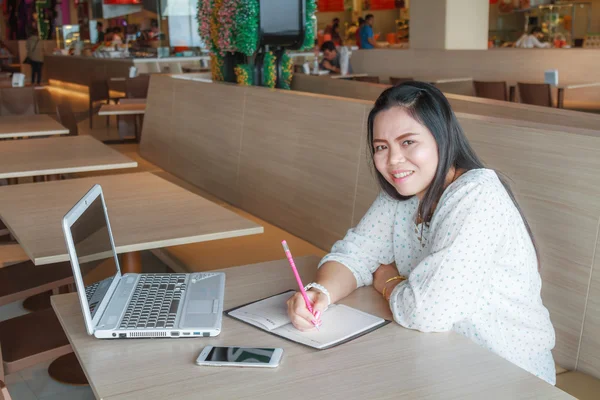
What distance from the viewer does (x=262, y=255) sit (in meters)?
3.29

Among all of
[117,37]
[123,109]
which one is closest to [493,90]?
[123,109]

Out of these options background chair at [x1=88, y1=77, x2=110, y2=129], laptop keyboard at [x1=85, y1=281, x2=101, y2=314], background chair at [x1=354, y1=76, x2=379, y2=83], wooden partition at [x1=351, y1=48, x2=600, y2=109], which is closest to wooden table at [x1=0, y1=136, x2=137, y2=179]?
laptop keyboard at [x1=85, y1=281, x2=101, y2=314]

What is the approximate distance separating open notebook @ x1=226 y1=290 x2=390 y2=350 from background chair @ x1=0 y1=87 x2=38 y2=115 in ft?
22.9

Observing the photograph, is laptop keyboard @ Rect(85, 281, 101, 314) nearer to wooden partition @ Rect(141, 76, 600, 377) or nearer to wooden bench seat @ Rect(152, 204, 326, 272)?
wooden partition @ Rect(141, 76, 600, 377)

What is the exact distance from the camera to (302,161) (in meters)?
3.60

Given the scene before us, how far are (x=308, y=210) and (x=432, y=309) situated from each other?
6.51ft

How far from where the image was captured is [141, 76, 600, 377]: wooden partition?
6.83 feet

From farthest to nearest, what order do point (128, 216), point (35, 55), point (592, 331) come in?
point (35, 55)
point (128, 216)
point (592, 331)

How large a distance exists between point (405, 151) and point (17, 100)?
7.19 metres

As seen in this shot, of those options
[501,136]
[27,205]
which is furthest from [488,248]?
[27,205]

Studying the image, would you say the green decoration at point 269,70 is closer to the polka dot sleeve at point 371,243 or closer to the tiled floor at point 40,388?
the tiled floor at point 40,388

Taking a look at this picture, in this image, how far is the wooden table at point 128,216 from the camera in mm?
2445

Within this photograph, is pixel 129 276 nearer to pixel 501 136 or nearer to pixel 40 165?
pixel 501 136

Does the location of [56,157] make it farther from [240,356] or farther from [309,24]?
[240,356]
